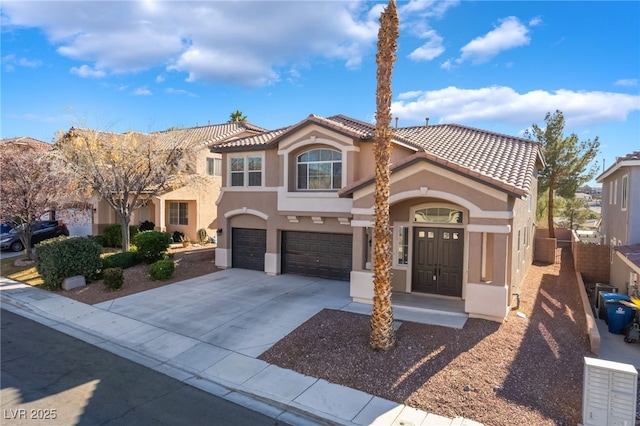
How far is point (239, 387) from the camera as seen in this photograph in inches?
320

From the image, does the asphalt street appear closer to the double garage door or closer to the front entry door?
the front entry door

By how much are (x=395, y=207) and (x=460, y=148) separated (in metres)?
3.47

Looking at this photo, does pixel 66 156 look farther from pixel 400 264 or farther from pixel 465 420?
pixel 465 420

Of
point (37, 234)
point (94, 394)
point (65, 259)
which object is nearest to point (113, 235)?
point (37, 234)

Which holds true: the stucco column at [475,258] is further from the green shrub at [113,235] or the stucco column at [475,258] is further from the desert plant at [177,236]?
the green shrub at [113,235]

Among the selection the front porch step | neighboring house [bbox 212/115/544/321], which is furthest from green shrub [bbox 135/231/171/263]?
the front porch step

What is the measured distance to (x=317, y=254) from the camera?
672 inches

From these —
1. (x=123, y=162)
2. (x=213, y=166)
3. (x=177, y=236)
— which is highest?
(x=213, y=166)

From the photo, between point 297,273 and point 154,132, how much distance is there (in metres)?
11.4

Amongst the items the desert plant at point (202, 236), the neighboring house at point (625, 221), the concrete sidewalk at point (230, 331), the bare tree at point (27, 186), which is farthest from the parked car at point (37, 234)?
the neighboring house at point (625, 221)

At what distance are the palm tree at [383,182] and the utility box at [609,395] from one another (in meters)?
3.87

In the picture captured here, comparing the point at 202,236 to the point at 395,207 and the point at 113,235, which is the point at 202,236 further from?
the point at 395,207

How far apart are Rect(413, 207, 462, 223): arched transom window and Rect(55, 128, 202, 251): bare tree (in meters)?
12.2

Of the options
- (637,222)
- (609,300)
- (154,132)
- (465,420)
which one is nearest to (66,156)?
(154,132)
